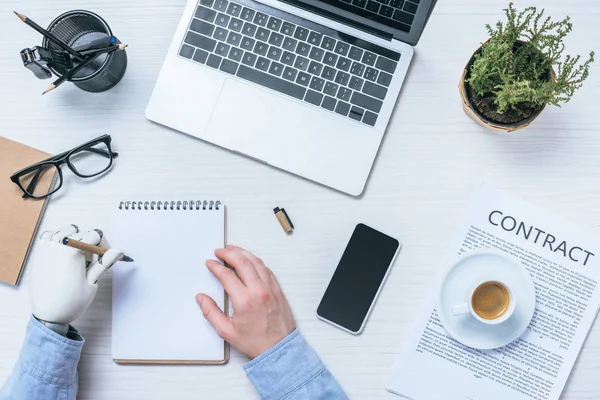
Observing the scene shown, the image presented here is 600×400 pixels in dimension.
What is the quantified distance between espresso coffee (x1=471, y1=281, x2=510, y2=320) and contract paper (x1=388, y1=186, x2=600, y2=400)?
0.06 meters

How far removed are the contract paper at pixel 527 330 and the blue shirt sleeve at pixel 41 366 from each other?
0.48m

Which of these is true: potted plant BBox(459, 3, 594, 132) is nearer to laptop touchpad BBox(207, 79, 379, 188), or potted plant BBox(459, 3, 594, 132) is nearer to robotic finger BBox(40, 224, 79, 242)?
laptop touchpad BBox(207, 79, 379, 188)

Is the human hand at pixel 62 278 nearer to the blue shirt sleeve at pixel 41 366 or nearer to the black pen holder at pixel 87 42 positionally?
the blue shirt sleeve at pixel 41 366

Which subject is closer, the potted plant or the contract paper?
the potted plant

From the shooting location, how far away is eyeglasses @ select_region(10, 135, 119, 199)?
87 centimetres

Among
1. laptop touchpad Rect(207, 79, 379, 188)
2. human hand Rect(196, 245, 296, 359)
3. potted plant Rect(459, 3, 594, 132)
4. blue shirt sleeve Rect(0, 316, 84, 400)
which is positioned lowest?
blue shirt sleeve Rect(0, 316, 84, 400)

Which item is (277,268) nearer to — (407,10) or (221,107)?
(221,107)

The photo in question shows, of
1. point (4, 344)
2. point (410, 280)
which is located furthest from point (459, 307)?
point (4, 344)

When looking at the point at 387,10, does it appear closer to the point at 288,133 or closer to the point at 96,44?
the point at 288,133

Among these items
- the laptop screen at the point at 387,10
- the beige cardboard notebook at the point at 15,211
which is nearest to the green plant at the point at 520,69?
the laptop screen at the point at 387,10

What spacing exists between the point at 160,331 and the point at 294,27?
50 cm

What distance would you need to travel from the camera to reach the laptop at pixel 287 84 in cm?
86

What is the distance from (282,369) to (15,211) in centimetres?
48

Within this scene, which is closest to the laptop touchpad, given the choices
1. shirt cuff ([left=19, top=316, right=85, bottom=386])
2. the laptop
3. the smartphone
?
the laptop
